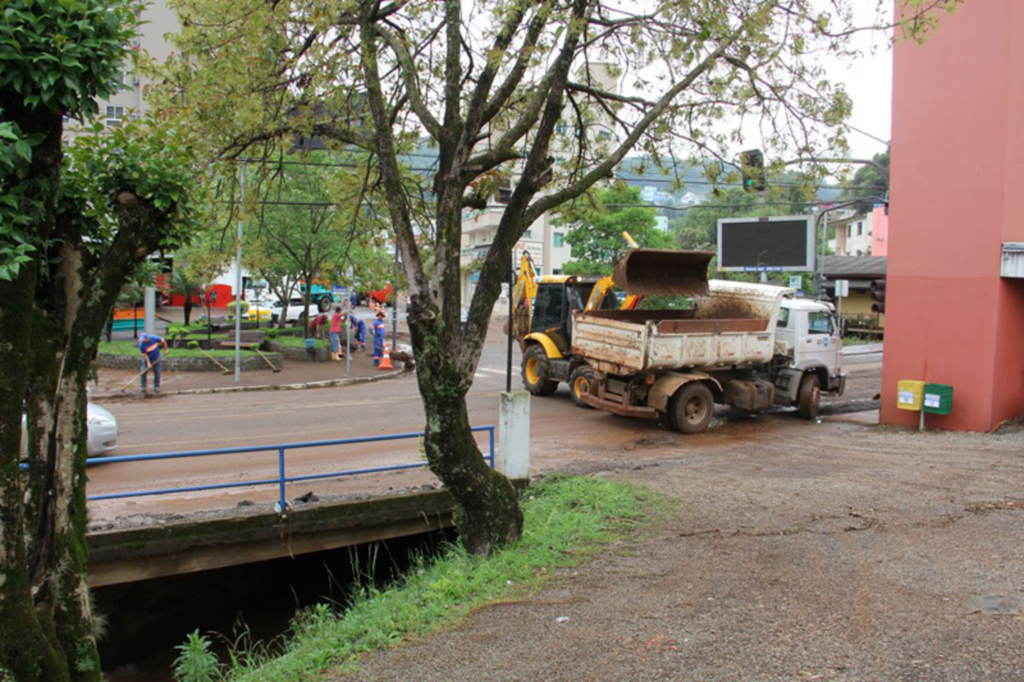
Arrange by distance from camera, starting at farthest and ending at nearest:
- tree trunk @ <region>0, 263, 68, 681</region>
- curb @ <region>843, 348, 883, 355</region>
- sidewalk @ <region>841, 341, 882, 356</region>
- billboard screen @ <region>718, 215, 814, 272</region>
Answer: sidewalk @ <region>841, 341, 882, 356</region> → curb @ <region>843, 348, 883, 355</region> → billboard screen @ <region>718, 215, 814, 272</region> → tree trunk @ <region>0, 263, 68, 681</region>

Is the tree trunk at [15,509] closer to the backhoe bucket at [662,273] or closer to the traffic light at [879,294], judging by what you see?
the backhoe bucket at [662,273]

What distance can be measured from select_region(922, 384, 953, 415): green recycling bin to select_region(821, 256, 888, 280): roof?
2606 centimetres

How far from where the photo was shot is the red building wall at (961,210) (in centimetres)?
1323

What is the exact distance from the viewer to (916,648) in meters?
5.24

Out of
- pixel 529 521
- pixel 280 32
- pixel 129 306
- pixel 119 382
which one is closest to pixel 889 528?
pixel 529 521

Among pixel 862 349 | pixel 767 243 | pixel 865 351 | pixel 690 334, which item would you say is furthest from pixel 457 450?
pixel 862 349

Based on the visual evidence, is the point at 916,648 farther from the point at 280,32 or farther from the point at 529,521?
the point at 280,32

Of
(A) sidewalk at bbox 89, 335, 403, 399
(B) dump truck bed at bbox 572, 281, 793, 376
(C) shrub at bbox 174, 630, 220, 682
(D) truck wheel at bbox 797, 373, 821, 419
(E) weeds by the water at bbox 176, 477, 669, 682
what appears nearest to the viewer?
(E) weeds by the water at bbox 176, 477, 669, 682

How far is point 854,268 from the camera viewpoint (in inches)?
1658

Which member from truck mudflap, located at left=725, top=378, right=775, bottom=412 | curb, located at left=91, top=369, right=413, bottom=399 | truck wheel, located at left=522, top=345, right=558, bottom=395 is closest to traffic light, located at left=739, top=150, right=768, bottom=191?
truck mudflap, located at left=725, top=378, right=775, bottom=412

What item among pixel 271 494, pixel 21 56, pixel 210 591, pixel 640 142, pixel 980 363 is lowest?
pixel 210 591

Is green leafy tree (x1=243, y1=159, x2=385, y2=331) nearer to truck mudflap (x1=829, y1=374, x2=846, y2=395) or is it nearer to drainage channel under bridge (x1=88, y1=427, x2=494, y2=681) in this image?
drainage channel under bridge (x1=88, y1=427, x2=494, y2=681)

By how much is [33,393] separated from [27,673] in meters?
1.60

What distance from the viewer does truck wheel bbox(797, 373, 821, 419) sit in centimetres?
1606
